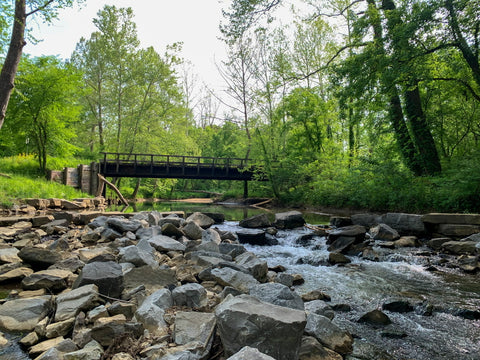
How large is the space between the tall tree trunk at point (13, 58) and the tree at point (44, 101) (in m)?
7.58

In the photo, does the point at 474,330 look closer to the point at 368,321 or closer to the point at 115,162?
the point at 368,321

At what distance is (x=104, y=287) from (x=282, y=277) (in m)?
2.22

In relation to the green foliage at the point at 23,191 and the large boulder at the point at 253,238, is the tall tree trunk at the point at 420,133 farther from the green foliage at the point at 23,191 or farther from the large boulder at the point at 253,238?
the green foliage at the point at 23,191

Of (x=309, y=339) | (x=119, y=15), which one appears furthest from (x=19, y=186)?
(x=119, y=15)

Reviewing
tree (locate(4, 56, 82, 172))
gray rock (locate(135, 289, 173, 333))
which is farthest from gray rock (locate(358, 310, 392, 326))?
tree (locate(4, 56, 82, 172))

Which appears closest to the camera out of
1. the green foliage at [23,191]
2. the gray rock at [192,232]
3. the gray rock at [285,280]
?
the gray rock at [285,280]

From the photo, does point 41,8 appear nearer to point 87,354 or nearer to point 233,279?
point 233,279

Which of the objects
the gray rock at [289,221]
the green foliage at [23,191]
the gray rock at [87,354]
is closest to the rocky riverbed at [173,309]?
the gray rock at [87,354]

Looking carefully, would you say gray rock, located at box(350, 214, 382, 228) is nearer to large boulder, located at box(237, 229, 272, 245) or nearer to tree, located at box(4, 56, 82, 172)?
large boulder, located at box(237, 229, 272, 245)

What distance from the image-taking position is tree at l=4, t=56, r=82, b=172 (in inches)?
535

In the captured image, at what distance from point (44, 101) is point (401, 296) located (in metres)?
A: 15.8

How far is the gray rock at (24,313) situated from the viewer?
2.41 metres

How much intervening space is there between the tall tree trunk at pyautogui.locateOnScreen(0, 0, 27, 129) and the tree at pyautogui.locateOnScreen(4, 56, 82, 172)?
7.58 metres

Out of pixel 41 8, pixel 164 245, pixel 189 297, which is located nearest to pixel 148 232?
Answer: pixel 164 245
